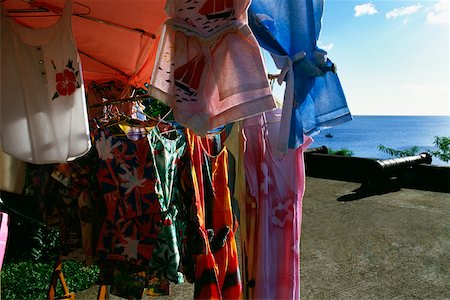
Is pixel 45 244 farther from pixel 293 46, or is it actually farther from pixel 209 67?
pixel 293 46

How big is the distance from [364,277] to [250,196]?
139 inches

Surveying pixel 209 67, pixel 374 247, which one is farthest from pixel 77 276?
pixel 374 247

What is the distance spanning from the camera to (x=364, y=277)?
16.8 feet

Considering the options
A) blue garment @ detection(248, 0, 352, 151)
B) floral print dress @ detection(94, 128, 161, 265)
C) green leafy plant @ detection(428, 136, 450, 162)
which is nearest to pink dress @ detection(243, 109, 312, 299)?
blue garment @ detection(248, 0, 352, 151)

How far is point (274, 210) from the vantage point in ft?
7.48

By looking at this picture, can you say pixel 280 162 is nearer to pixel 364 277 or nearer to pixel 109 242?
pixel 109 242

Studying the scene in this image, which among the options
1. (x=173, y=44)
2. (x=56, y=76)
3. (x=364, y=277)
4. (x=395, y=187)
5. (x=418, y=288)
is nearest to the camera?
(x=173, y=44)

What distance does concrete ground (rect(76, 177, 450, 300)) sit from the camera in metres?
4.76

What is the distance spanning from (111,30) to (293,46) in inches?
55.8

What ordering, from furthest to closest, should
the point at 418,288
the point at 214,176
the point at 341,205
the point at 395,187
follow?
the point at 395,187, the point at 341,205, the point at 418,288, the point at 214,176

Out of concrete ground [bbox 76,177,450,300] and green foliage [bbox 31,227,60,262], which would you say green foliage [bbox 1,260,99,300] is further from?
concrete ground [bbox 76,177,450,300]

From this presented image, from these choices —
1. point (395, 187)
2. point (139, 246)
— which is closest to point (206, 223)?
point (139, 246)

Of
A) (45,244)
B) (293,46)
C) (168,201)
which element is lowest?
(45,244)

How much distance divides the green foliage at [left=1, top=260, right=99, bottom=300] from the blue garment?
300cm
